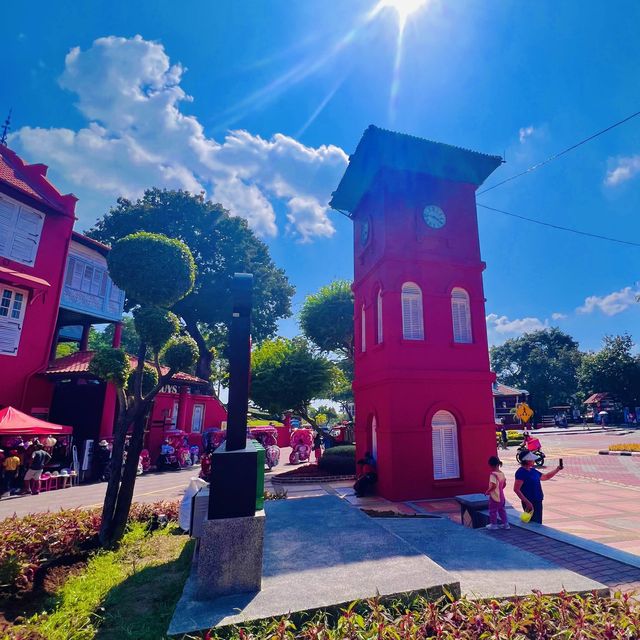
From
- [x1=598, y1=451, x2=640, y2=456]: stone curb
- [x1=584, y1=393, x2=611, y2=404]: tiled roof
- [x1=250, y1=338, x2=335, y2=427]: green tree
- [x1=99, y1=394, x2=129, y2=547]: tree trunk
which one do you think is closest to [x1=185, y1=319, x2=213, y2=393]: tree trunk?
[x1=250, y1=338, x2=335, y2=427]: green tree

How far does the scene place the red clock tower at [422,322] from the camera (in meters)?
11.4

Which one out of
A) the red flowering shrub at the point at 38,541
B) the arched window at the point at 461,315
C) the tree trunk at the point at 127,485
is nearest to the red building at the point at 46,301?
the tree trunk at the point at 127,485

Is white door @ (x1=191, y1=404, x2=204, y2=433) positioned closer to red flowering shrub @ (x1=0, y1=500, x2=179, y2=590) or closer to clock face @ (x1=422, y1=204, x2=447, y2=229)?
red flowering shrub @ (x1=0, y1=500, x2=179, y2=590)

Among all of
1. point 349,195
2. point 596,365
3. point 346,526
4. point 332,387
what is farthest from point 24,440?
point 596,365

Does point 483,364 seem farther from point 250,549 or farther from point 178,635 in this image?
point 178,635

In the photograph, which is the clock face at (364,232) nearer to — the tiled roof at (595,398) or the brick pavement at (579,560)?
the brick pavement at (579,560)

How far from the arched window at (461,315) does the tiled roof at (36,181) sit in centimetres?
1842

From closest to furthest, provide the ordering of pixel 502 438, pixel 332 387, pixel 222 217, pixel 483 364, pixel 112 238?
pixel 483 364
pixel 332 387
pixel 502 438
pixel 112 238
pixel 222 217

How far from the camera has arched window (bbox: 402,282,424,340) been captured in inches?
483

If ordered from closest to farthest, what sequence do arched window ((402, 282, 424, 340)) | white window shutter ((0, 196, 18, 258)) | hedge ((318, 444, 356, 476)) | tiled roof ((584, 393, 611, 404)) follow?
arched window ((402, 282, 424, 340)) < hedge ((318, 444, 356, 476)) < white window shutter ((0, 196, 18, 258)) < tiled roof ((584, 393, 611, 404))

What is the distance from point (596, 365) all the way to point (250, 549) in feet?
197

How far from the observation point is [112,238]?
112ft

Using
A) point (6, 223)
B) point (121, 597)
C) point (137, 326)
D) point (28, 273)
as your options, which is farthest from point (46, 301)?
point (121, 597)

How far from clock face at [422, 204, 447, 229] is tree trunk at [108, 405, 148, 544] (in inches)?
414
